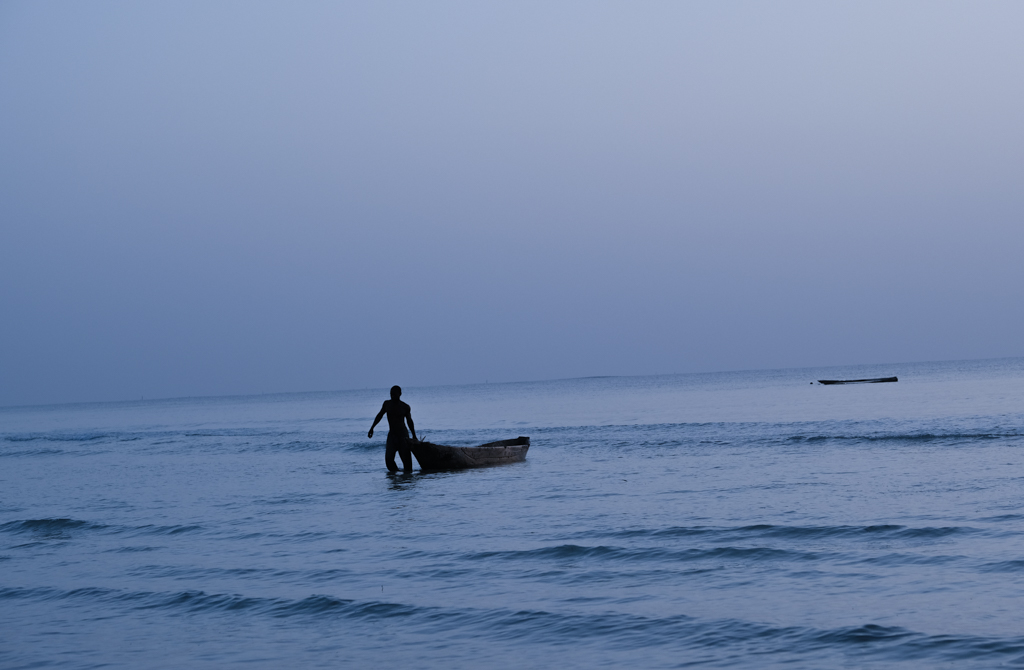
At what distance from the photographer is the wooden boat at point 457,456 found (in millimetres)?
20188

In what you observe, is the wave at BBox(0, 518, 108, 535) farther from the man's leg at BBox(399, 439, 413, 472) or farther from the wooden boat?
the wooden boat

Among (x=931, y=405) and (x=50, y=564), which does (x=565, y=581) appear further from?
(x=931, y=405)

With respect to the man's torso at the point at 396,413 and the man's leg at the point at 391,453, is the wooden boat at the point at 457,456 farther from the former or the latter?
the man's torso at the point at 396,413

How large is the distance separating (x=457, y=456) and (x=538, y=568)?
1141cm

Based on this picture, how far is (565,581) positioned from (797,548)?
8.92 feet

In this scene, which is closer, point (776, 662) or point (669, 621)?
point (776, 662)

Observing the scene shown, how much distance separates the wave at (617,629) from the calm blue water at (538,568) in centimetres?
3

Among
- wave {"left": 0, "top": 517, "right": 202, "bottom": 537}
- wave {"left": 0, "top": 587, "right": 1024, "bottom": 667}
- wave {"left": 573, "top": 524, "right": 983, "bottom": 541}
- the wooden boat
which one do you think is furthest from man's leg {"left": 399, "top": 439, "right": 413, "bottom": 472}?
wave {"left": 0, "top": 587, "right": 1024, "bottom": 667}

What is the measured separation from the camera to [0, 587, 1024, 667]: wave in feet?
20.2

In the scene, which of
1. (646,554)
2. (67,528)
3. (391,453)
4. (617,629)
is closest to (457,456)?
(391,453)

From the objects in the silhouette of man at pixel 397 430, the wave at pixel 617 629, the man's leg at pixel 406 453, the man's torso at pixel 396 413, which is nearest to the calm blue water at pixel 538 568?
the wave at pixel 617 629

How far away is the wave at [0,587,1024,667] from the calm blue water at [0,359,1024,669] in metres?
0.03

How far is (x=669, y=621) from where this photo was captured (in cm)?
724

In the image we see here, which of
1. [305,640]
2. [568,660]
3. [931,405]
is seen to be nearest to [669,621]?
[568,660]
